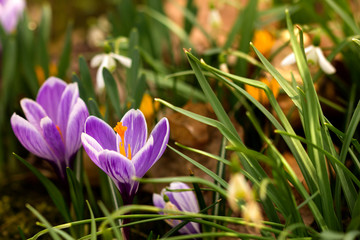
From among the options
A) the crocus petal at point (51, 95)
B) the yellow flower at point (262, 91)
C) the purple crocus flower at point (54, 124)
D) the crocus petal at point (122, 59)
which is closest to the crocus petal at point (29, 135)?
the purple crocus flower at point (54, 124)

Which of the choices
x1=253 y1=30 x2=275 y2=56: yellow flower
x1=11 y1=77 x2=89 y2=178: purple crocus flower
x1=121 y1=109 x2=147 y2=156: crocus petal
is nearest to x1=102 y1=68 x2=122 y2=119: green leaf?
x1=11 y1=77 x2=89 y2=178: purple crocus flower

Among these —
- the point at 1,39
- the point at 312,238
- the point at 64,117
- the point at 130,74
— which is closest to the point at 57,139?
the point at 64,117

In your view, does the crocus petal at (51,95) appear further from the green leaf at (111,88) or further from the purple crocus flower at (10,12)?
the purple crocus flower at (10,12)

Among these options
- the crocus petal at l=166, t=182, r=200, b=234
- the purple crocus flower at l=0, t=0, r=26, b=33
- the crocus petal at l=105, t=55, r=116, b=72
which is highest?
the purple crocus flower at l=0, t=0, r=26, b=33

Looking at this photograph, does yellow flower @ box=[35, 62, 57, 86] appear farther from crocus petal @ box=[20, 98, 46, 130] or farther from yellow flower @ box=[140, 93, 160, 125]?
crocus petal @ box=[20, 98, 46, 130]

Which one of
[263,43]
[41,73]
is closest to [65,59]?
[41,73]

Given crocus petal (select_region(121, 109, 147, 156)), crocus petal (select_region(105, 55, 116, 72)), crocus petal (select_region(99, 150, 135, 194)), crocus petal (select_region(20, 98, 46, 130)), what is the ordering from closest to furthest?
crocus petal (select_region(99, 150, 135, 194)) → crocus petal (select_region(121, 109, 147, 156)) → crocus petal (select_region(20, 98, 46, 130)) → crocus petal (select_region(105, 55, 116, 72))

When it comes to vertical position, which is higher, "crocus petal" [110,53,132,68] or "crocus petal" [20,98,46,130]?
"crocus petal" [110,53,132,68]
